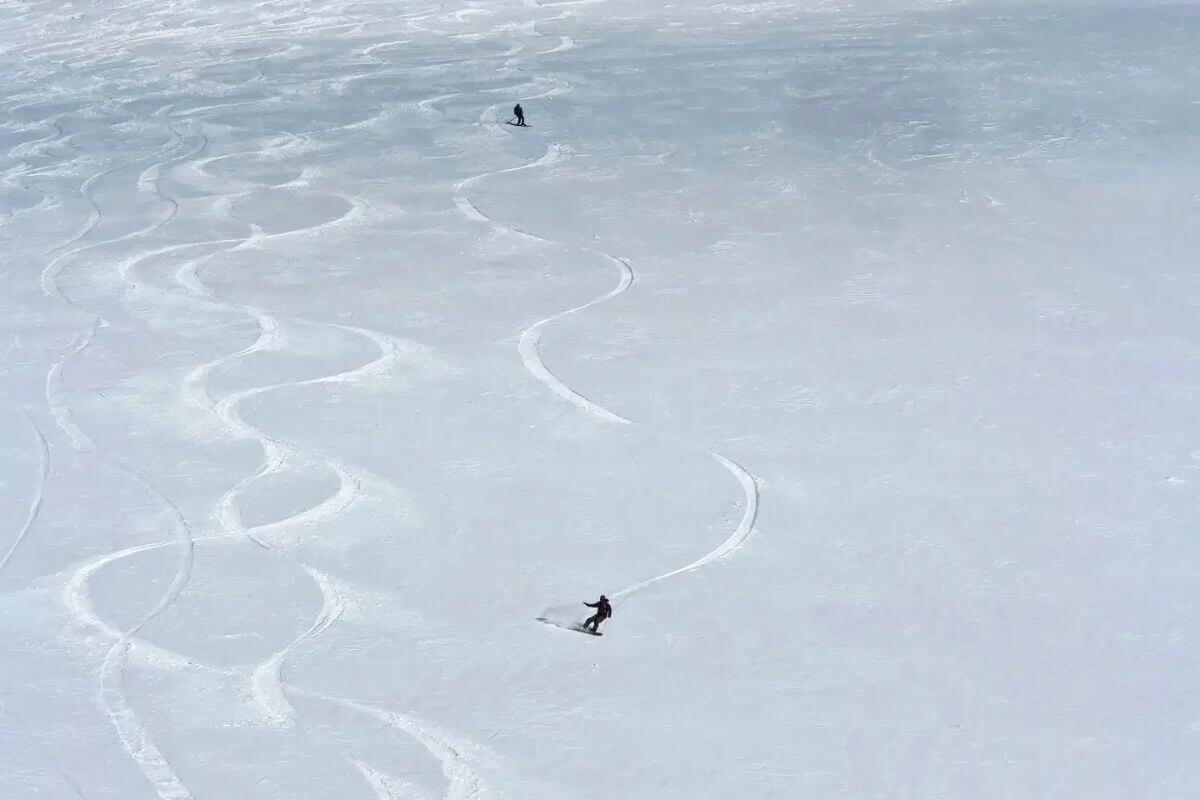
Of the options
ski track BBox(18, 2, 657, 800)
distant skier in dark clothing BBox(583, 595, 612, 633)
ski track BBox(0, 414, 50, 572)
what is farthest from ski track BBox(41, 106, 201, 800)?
distant skier in dark clothing BBox(583, 595, 612, 633)

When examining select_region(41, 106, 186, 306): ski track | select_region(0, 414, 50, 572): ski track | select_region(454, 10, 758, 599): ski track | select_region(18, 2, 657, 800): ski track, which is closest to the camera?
select_region(18, 2, 657, 800): ski track

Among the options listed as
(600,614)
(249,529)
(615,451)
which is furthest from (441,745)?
(615,451)

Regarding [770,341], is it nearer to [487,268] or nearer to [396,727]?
[487,268]

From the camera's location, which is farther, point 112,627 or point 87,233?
point 87,233

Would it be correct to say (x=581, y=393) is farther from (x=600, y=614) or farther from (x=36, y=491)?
(x=36, y=491)

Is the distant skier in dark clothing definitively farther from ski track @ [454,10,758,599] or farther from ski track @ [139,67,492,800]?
ski track @ [139,67,492,800]

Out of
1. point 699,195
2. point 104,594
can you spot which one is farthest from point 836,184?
point 104,594

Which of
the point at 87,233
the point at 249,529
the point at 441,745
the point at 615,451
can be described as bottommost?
the point at 615,451
